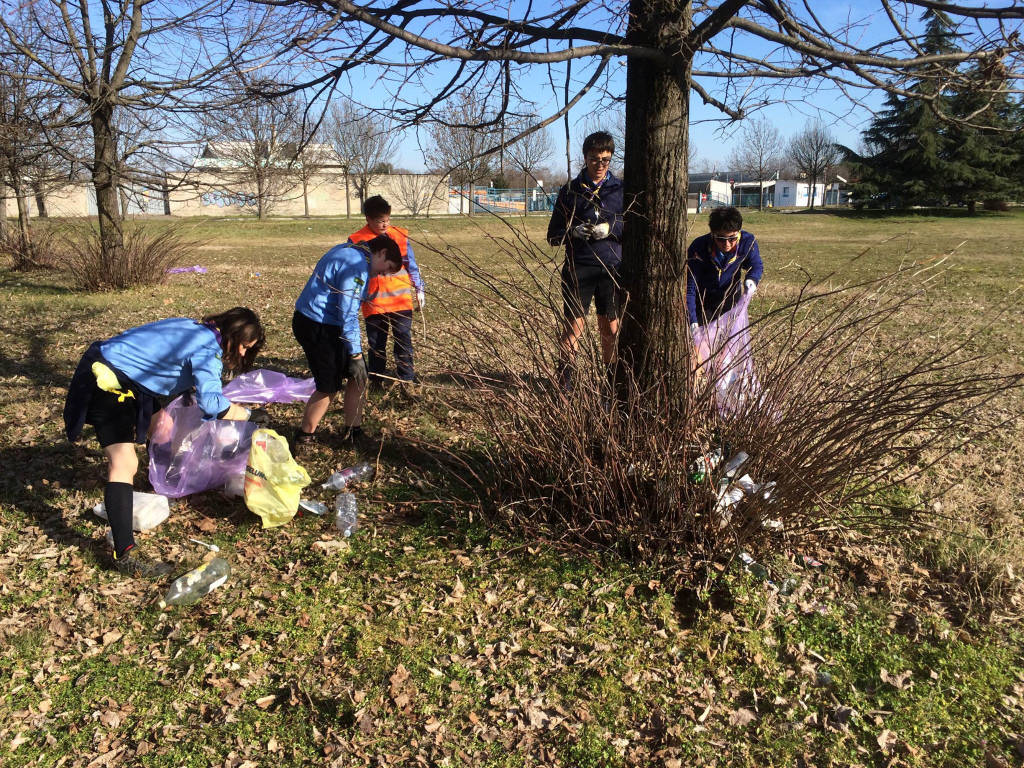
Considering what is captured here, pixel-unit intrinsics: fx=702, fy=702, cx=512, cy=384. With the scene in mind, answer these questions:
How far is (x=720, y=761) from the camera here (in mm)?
2262

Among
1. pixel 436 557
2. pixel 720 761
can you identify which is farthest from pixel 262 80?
pixel 720 761

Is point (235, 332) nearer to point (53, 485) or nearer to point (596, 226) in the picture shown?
point (53, 485)

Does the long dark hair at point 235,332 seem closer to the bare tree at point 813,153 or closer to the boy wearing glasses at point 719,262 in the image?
the boy wearing glasses at point 719,262

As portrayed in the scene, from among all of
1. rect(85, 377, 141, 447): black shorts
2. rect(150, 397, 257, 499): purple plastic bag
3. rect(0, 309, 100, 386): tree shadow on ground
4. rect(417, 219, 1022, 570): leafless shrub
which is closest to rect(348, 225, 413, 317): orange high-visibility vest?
rect(150, 397, 257, 499): purple plastic bag

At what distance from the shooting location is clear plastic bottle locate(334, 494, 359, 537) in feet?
11.7

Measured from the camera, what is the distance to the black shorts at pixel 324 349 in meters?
4.21

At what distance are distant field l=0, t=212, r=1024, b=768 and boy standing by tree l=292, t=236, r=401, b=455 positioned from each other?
611mm

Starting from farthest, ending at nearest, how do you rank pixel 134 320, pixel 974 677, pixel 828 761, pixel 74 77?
pixel 74 77 → pixel 134 320 → pixel 974 677 → pixel 828 761

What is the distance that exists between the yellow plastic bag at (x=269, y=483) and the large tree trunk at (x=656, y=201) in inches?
71.5

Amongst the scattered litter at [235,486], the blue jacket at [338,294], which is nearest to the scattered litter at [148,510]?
the scattered litter at [235,486]

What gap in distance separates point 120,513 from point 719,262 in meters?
3.57

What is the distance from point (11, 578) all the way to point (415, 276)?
311 centimetres

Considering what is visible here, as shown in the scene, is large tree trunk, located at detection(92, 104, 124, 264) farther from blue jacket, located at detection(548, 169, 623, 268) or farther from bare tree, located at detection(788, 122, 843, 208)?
bare tree, located at detection(788, 122, 843, 208)

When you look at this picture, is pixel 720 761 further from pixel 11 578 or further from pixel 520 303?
pixel 11 578
